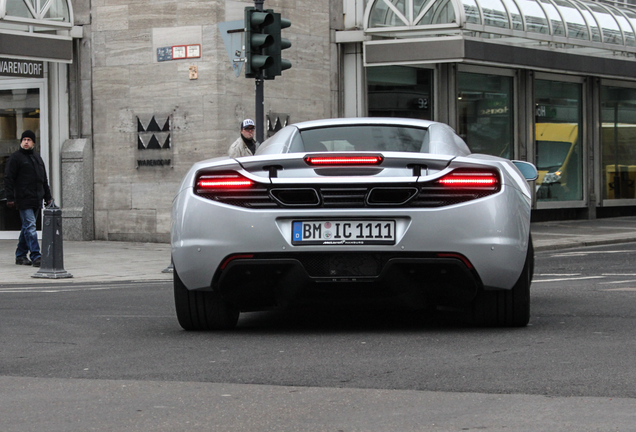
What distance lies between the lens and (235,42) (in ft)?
43.8

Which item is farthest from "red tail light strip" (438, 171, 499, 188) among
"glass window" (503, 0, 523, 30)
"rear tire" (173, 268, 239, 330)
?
"glass window" (503, 0, 523, 30)

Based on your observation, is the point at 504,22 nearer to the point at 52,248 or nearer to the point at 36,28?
the point at 36,28

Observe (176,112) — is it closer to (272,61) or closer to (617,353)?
(272,61)

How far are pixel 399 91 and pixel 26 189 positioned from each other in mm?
9277

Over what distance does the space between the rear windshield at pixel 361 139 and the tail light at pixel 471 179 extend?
72cm

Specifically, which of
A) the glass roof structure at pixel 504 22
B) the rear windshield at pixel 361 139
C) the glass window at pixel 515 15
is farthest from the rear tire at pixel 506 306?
the glass window at pixel 515 15

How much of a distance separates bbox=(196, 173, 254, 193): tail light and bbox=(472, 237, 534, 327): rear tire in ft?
4.94

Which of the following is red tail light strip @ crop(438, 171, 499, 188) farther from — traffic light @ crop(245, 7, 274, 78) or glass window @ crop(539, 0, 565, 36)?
glass window @ crop(539, 0, 565, 36)

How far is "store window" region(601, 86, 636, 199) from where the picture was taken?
26.5 m

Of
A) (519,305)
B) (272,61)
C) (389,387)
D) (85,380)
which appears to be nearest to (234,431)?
(389,387)

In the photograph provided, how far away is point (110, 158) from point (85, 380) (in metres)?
14.4

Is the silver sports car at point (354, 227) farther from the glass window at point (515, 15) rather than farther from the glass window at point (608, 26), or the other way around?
the glass window at point (608, 26)

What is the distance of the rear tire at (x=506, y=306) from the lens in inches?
248

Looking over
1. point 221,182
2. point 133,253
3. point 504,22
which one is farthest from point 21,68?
point 221,182
